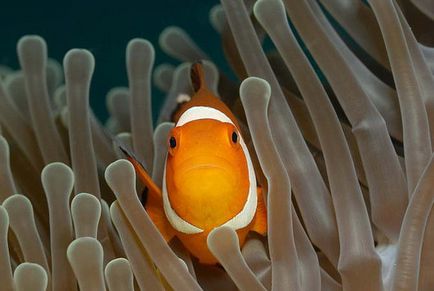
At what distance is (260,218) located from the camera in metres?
1.16

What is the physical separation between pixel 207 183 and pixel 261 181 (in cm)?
25

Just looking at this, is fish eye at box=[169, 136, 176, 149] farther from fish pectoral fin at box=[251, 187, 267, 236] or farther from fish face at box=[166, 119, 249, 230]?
fish pectoral fin at box=[251, 187, 267, 236]

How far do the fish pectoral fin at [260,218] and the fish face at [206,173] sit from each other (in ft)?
0.37

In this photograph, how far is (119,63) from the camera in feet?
16.5

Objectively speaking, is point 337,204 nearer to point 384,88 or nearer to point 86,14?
point 384,88

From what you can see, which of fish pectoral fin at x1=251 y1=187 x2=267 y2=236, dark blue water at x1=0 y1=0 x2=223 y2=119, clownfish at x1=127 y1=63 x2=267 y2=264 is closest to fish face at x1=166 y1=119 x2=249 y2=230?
clownfish at x1=127 y1=63 x2=267 y2=264

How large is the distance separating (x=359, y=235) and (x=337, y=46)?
454 millimetres

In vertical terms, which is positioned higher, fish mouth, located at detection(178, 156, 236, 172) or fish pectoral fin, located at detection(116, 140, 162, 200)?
fish mouth, located at detection(178, 156, 236, 172)

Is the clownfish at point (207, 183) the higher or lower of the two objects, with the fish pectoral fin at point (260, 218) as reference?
higher

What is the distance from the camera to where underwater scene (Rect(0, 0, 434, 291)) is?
972mm

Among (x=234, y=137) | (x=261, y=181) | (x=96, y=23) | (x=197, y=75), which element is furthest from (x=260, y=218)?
(x=96, y=23)

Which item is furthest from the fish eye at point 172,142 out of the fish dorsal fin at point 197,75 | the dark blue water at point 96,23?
the dark blue water at point 96,23

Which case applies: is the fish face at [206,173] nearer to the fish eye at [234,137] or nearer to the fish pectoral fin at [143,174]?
the fish eye at [234,137]

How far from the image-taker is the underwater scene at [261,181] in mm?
972
